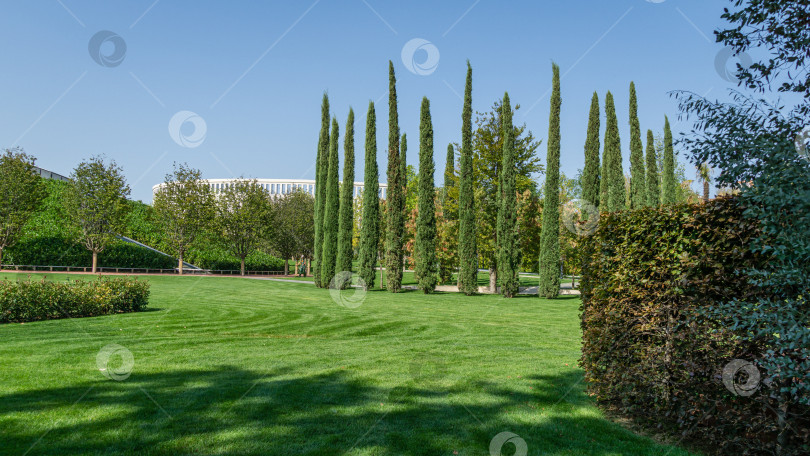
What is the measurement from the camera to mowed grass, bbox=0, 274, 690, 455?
448 centimetres

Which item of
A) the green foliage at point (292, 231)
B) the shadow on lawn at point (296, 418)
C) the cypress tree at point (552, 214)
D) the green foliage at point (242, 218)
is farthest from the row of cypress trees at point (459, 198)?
the shadow on lawn at point (296, 418)

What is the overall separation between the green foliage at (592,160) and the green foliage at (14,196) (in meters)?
38.2

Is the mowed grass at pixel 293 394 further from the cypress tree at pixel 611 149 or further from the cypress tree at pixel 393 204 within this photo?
the cypress tree at pixel 611 149

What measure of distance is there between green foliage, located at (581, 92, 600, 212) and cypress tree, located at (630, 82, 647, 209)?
506 centimetres

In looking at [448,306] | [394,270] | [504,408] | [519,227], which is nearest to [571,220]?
[519,227]

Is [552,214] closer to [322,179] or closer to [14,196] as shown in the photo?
[322,179]

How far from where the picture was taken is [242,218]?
4147cm

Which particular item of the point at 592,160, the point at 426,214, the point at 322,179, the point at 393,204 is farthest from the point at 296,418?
the point at 322,179

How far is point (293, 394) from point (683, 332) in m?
4.68

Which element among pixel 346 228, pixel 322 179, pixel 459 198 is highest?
pixel 322 179

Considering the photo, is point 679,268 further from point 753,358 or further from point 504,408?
point 504,408

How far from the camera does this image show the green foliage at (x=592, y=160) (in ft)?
87.6

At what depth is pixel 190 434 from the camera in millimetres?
4578

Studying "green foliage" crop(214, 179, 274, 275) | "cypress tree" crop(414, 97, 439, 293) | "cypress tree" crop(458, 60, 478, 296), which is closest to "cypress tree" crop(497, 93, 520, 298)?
"cypress tree" crop(458, 60, 478, 296)
